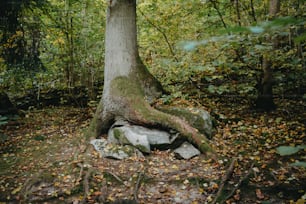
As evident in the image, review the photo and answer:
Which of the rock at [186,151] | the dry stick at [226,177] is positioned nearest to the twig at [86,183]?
the rock at [186,151]

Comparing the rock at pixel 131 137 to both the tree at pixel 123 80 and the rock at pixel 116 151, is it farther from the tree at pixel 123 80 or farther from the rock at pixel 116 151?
the tree at pixel 123 80

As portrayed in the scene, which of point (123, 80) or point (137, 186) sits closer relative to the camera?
point (137, 186)

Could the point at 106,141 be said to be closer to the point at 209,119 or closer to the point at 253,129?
the point at 209,119

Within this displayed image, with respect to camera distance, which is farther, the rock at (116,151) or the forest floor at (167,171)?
the rock at (116,151)

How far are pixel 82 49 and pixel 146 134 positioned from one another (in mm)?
5196

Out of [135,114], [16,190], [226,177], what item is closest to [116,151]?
[135,114]

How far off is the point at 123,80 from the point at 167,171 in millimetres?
2560

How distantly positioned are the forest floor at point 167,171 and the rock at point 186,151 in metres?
0.13

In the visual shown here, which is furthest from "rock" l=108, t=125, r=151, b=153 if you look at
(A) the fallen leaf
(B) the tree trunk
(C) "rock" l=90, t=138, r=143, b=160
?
(B) the tree trunk

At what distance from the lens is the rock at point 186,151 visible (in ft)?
19.4

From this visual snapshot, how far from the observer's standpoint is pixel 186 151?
6.01 meters

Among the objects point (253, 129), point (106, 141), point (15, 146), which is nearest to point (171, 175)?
point (106, 141)

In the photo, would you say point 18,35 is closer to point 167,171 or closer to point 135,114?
point 135,114

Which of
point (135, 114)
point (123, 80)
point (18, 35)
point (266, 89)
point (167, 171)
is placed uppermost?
point (18, 35)
